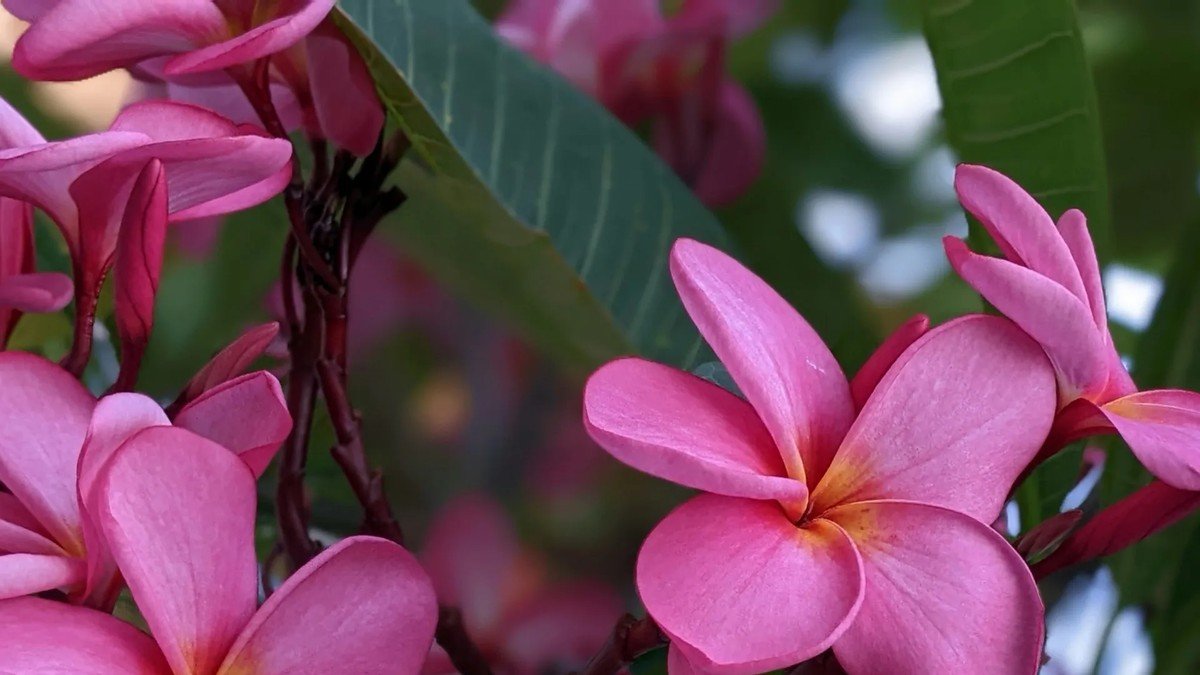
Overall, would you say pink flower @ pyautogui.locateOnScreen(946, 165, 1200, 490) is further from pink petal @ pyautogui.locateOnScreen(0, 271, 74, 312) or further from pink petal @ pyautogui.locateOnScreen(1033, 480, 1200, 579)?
pink petal @ pyautogui.locateOnScreen(0, 271, 74, 312)

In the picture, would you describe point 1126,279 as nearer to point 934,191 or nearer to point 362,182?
point 934,191

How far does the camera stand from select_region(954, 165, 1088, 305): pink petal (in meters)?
0.28

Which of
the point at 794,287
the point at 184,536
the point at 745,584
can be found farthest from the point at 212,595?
the point at 794,287

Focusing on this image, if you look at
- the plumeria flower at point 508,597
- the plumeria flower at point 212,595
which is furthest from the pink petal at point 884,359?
the plumeria flower at point 508,597

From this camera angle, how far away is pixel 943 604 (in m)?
0.25

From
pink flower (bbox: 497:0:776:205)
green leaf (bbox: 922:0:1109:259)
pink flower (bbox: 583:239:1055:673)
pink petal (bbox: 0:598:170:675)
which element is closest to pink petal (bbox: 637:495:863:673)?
pink flower (bbox: 583:239:1055:673)

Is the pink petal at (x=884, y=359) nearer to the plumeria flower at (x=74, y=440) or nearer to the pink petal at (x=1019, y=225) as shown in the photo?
the pink petal at (x=1019, y=225)

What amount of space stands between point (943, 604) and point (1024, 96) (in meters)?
0.25

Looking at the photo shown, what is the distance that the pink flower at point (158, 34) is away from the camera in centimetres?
30

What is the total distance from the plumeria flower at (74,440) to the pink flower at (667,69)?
1.23 feet

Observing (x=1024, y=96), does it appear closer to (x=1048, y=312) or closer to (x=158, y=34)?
(x=1048, y=312)

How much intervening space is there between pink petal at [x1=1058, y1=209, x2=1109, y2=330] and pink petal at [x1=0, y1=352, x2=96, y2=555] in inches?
9.7

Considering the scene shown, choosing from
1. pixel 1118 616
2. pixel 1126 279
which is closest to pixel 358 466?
pixel 1118 616

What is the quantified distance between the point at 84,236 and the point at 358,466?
0.10 meters
